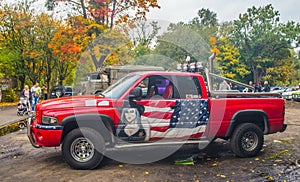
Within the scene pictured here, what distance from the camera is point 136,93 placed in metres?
5.49

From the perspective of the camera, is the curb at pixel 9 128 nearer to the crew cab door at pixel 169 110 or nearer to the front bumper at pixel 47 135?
the front bumper at pixel 47 135

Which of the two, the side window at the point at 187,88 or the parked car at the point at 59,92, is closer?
the side window at the point at 187,88

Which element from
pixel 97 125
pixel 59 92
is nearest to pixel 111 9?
pixel 59 92

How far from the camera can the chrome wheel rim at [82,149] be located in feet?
17.9

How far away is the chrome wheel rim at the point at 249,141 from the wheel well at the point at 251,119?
0.31m

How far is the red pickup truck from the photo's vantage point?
5.41 m

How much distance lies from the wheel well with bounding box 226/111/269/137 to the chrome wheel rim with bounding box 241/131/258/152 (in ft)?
1.02

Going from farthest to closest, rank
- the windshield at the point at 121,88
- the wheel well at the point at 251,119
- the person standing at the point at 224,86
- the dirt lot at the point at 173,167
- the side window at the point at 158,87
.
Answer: the person standing at the point at 224,86
the wheel well at the point at 251,119
the side window at the point at 158,87
the windshield at the point at 121,88
the dirt lot at the point at 173,167

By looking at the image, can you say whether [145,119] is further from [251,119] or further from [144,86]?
[251,119]

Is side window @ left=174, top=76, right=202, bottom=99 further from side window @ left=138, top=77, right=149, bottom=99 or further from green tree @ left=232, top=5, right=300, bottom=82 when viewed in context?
green tree @ left=232, top=5, right=300, bottom=82

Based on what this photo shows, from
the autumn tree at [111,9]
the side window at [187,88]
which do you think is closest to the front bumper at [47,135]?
the side window at [187,88]

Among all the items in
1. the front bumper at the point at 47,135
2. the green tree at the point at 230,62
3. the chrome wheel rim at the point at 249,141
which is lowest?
the chrome wheel rim at the point at 249,141

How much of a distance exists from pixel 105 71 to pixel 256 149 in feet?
35.3

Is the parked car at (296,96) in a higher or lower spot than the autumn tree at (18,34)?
lower
